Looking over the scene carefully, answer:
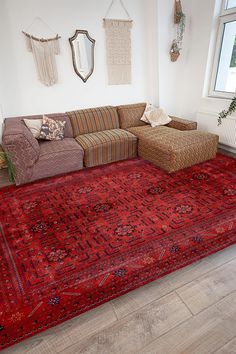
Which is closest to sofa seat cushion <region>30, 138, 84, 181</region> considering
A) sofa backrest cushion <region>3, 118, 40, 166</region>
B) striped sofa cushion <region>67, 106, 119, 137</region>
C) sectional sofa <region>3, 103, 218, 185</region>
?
sectional sofa <region>3, 103, 218, 185</region>

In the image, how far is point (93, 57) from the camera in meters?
3.61

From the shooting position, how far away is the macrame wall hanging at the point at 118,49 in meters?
3.60

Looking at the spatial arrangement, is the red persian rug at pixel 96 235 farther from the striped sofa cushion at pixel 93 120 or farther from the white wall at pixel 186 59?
the white wall at pixel 186 59

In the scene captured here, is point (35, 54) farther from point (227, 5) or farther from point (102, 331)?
point (102, 331)

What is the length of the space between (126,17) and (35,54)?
1604 millimetres

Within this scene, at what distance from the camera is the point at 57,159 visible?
9.57 feet

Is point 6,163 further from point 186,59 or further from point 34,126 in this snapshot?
point 186,59

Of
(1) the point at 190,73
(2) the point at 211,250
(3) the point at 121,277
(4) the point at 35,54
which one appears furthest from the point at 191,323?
(1) the point at 190,73

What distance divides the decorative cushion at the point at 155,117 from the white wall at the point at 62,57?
A: 0.59 metres

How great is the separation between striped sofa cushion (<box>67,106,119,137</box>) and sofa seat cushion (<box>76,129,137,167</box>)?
0.16 metres

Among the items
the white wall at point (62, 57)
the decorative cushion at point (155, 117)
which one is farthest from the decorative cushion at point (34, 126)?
the decorative cushion at point (155, 117)

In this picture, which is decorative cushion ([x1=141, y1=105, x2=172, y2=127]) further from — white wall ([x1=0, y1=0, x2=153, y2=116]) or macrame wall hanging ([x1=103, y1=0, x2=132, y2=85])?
macrame wall hanging ([x1=103, y1=0, x2=132, y2=85])

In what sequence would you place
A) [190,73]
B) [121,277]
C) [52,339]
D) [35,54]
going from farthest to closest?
[190,73]
[35,54]
[121,277]
[52,339]

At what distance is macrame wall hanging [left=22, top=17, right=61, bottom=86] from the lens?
125 inches
